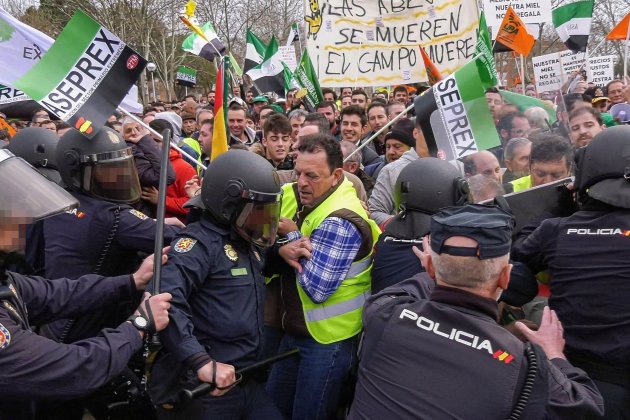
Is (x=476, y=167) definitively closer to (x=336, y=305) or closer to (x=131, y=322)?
(x=336, y=305)

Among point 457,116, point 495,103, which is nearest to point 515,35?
point 495,103

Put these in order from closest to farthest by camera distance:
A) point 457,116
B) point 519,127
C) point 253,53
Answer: point 519,127 → point 457,116 → point 253,53

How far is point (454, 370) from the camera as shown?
2053mm

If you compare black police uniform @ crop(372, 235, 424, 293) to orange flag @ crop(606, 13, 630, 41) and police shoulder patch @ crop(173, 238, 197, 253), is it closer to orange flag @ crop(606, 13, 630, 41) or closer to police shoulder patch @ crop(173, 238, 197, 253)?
police shoulder patch @ crop(173, 238, 197, 253)

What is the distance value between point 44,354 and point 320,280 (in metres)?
1.46

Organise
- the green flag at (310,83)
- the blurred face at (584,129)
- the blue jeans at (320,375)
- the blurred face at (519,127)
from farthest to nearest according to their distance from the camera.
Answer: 1. the green flag at (310,83)
2. the blurred face at (584,129)
3. the blurred face at (519,127)
4. the blue jeans at (320,375)

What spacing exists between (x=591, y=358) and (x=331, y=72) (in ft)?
17.2

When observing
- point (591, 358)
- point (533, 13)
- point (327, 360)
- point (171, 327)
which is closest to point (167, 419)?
point (171, 327)

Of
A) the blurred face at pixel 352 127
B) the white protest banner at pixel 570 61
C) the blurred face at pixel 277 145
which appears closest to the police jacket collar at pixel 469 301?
the blurred face at pixel 277 145

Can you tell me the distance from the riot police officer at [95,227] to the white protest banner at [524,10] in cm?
871

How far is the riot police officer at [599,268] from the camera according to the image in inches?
112

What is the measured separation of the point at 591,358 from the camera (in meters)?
2.93

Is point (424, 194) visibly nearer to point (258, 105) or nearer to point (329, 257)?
point (329, 257)

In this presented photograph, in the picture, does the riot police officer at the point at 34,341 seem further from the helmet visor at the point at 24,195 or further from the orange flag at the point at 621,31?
the orange flag at the point at 621,31
